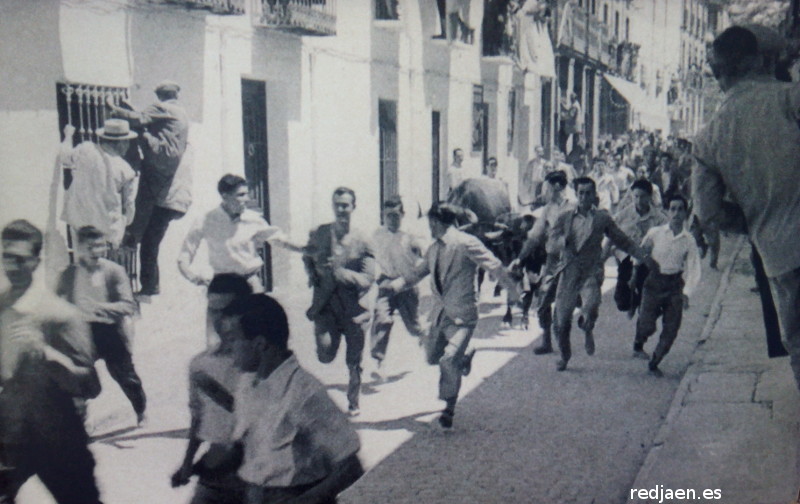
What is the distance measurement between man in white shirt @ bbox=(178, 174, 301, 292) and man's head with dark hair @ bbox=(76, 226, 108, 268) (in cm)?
32

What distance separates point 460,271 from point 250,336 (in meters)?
2.31

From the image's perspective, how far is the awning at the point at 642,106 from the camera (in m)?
4.51

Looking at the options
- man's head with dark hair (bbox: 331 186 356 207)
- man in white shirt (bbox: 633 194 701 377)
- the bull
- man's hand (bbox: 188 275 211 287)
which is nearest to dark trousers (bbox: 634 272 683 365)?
man in white shirt (bbox: 633 194 701 377)

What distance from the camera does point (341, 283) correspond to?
4.73 meters

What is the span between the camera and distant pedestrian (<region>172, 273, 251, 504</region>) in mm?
3170

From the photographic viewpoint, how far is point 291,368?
3.09 metres

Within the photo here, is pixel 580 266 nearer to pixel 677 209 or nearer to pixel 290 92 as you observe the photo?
pixel 677 209

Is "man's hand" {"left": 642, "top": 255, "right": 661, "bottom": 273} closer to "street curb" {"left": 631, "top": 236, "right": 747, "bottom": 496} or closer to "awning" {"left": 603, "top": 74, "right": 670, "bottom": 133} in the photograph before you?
"street curb" {"left": 631, "top": 236, "right": 747, "bottom": 496}

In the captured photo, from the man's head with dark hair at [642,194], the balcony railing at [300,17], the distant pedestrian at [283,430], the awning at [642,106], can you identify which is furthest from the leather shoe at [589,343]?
the distant pedestrian at [283,430]

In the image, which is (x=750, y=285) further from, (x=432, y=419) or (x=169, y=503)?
(x=169, y=503)

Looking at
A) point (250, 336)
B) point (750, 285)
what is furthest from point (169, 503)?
point (750, 285)

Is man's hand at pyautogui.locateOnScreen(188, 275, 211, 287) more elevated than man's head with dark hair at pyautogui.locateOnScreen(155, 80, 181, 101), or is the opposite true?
man's head with dark hair at pyautogui.locateOnScreen(155, 80, 181, 101)

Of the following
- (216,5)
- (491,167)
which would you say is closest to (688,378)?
(491,167)

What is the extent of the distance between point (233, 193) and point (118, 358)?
2.69 feet
